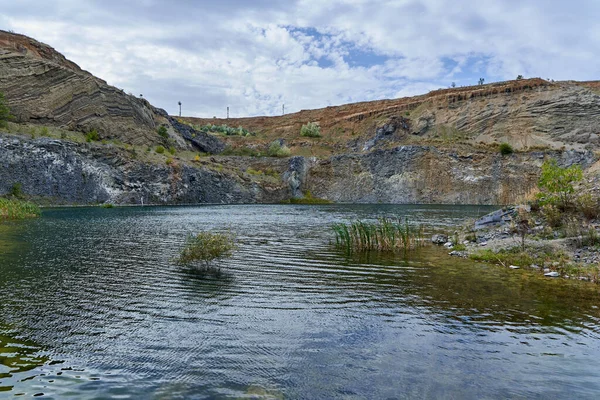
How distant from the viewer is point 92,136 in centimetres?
6372

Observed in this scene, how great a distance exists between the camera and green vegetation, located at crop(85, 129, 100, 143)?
6270cm

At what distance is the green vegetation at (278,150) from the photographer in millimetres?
89569

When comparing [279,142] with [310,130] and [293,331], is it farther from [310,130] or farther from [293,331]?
[293,331]

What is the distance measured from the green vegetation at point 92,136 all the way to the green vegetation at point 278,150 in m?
36.0

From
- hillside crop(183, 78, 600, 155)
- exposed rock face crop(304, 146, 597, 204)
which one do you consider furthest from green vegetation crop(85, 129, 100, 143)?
hillside crop(183, 78, 600, 155)

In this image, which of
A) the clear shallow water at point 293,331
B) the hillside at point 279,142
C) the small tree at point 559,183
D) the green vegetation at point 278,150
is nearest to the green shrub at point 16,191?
the hillside at point 279,142

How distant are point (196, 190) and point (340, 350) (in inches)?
2432

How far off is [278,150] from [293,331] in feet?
272

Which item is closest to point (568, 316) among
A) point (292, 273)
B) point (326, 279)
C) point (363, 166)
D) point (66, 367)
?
point (326, 279)

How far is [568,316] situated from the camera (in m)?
9.76

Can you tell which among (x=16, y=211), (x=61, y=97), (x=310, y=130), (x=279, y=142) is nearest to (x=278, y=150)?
(x=279, y=142)

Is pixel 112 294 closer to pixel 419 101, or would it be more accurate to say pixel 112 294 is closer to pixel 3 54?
pixel 3 54

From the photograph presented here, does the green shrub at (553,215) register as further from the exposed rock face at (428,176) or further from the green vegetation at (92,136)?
the green vegetation at (92,136)

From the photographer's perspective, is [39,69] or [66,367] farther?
[39,69]
